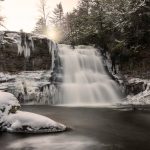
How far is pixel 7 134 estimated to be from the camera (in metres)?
11.9

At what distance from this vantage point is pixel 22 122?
12234 mm

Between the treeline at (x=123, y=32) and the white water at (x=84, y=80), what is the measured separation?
186cm

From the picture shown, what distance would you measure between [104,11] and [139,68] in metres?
7.89

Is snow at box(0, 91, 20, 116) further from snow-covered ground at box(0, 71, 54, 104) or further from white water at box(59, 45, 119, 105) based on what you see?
white water at box(59, 45, 119, 105)

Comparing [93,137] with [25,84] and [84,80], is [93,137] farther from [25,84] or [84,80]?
[84,80]

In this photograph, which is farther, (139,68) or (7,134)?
(139,68)

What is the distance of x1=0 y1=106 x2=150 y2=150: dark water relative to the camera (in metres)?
10.5

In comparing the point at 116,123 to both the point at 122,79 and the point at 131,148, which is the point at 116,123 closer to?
the point at 131,148

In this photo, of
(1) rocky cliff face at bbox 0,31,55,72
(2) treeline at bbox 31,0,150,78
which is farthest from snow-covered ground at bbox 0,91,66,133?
(2) treeline at bbox 31,0,150,78

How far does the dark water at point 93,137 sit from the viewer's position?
10.5 m

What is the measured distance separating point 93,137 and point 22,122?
108 inches

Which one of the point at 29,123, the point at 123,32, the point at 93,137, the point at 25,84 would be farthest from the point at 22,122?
the point at 123,32

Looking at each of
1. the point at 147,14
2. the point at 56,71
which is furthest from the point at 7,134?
the point at 147,14

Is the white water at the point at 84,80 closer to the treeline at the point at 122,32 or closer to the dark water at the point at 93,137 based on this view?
the treeline at the point at 122,32
